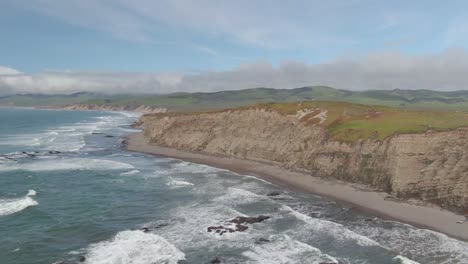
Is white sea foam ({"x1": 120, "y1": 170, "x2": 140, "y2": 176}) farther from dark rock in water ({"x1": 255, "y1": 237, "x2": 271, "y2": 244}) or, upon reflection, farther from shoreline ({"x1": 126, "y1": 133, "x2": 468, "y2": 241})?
→ dark rock in water ({"x1": 255, "y1": 237, "x2": 271, "y2": 244})

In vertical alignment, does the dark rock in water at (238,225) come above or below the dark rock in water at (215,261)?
above

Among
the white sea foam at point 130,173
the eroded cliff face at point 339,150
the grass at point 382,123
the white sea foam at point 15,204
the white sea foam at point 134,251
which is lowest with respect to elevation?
the white sea foam at point 134,251

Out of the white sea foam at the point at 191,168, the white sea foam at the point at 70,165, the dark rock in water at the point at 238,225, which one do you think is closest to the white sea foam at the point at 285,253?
the dark rock in water at the point at 238,225

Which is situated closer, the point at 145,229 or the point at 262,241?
the point at 262,241

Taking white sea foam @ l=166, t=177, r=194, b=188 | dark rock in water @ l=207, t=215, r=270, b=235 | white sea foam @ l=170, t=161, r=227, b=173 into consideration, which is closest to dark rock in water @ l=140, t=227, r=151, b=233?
dark rock in water @ l=207, t=215, r=270, b=235

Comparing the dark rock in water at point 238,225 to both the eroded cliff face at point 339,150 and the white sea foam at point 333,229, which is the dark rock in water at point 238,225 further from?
the eroded cliff face at point 339,150

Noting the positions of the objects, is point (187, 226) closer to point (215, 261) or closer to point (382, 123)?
point (215, 261)

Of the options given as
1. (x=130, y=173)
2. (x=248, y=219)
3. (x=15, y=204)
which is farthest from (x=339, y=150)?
(x=15, y=204)
